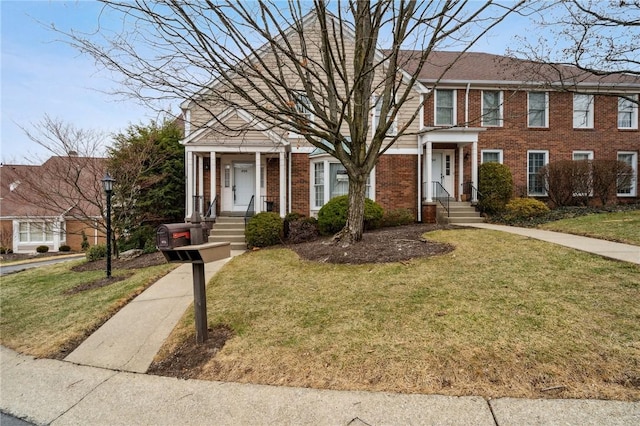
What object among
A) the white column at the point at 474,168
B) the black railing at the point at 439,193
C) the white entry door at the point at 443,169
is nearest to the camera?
the white column at the point at 474,168

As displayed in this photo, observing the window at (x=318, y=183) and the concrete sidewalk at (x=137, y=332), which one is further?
the window at (x=318, y=183)

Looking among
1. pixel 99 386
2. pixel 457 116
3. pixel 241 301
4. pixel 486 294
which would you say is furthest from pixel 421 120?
pixel 99 386

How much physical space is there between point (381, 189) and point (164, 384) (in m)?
11.7

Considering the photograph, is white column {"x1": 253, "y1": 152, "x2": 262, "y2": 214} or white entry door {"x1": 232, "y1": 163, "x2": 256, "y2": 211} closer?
white column {"x1": 253, "y1": 152, "x2": 262, "y2": 214}

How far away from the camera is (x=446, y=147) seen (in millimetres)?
14625

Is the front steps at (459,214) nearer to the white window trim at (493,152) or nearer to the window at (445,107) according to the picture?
the white window trim at (493,152)

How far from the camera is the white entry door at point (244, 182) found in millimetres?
13969

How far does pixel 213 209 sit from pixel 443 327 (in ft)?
35.3

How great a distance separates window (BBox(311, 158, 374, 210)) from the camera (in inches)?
519

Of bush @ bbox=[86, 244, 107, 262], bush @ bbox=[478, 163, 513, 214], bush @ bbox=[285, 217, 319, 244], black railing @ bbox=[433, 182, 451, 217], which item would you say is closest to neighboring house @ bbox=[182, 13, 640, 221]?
black railing @ bbox=[433, 182, 451, 217]

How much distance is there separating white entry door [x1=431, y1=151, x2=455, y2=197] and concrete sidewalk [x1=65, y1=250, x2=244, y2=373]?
38.4 ft

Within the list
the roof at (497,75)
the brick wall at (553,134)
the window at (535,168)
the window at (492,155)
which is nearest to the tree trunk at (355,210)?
the brick wall at (553,134)

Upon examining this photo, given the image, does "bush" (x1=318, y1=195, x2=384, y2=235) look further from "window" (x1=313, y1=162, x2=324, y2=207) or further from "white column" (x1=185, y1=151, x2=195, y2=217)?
"white column" (x1=185, y1=151, x2=195, y2=217)

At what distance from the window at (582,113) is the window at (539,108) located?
145cm
